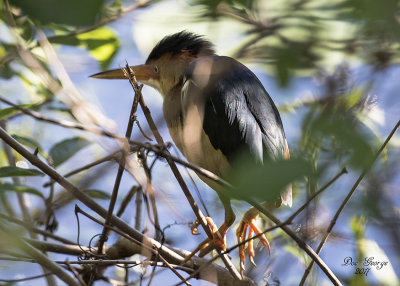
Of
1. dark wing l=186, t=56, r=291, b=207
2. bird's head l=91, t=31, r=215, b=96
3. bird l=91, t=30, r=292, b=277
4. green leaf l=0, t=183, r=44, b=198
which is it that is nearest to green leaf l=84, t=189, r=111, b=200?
green leaf l=0, t=183, r=44, b=198

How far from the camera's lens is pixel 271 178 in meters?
0.72

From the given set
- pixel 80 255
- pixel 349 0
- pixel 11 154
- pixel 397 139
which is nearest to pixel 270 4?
pixel 349 0

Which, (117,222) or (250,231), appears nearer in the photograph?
(117,222)

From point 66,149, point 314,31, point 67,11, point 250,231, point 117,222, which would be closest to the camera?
point 67,11

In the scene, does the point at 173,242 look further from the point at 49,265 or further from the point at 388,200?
the point at 388,200

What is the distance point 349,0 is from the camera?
70cm

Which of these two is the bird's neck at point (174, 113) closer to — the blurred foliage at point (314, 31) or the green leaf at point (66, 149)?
the green leaf at point (66, 149)

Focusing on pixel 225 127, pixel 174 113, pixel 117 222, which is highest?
pixel 174 113

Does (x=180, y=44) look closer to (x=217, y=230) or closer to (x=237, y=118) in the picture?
(x=237, y=118)

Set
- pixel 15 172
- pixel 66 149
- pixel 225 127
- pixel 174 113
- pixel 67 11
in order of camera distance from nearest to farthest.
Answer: pixel 67 11, pixel 15 172, pixel 225 127, pixel 66 149, pixel 174 113

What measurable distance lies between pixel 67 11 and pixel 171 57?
2.59m

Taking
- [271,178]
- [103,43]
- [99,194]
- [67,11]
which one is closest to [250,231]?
[99,194]

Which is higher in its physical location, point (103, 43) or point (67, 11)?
point (103, 43)

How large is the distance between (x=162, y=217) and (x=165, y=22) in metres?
1.59
